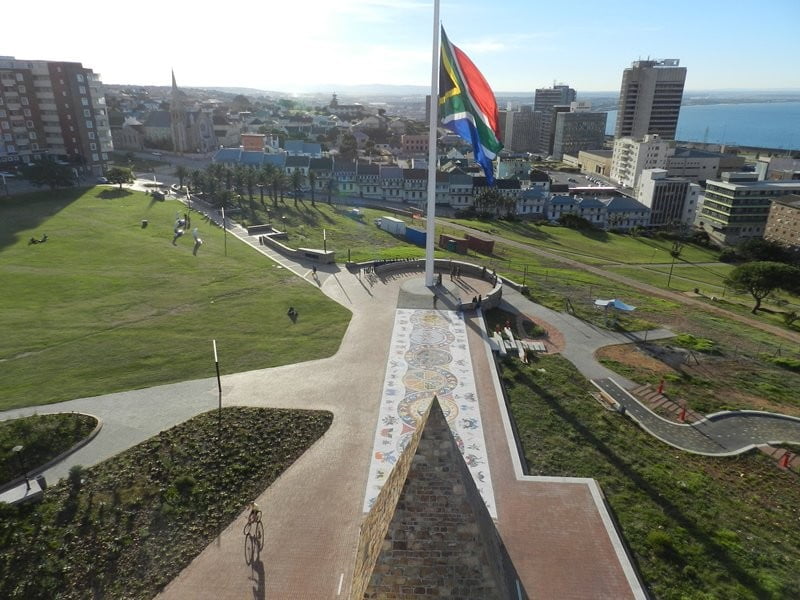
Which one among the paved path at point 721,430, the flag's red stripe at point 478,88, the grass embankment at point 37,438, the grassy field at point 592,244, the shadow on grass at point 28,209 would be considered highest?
the flag's red stripe at point 478,88

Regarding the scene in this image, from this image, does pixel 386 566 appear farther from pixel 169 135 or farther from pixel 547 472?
pixel 169 135

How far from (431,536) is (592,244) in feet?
284

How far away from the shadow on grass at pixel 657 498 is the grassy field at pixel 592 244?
46769 millimetres

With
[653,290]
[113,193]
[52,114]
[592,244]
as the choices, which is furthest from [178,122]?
[653,290]

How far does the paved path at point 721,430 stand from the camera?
90.1 ft

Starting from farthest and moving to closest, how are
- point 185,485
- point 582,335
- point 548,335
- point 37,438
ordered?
point 582,335
point 548,335
point 37,438
point 185,485

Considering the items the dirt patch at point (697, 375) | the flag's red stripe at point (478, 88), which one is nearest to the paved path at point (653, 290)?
the dirt patch at point (697, 375)

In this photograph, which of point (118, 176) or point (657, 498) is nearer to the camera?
point (657, 498)

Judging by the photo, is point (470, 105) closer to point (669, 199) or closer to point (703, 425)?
point (703, 425)

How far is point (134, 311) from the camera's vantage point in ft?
132

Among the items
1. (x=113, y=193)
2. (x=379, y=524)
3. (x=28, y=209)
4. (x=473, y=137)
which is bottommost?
(x=28, y=209)

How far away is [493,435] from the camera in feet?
87.9

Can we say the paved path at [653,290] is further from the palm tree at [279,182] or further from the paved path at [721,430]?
the palm tree at [279,182]

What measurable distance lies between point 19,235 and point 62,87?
52880mm
